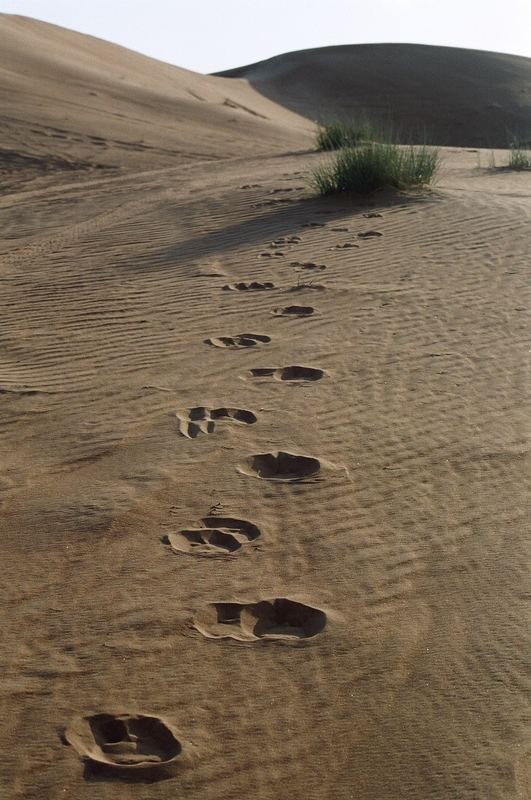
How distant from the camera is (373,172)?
928 cm

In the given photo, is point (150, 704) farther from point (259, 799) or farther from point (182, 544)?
point (182, 544)

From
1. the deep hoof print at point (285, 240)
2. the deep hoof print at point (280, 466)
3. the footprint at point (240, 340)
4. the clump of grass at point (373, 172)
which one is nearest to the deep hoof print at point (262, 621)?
the deep hoof print at point (280, 466)

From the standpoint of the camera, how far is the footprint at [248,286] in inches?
265

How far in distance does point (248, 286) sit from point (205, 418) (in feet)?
7.81

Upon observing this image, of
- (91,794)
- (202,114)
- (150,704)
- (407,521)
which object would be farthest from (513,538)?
(202,114)

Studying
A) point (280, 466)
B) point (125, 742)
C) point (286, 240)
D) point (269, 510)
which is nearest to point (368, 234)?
point (286, 240)

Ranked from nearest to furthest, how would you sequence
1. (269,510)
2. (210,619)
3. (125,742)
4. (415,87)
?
(125,742) → (210,619) → (269,510) → (415,87)

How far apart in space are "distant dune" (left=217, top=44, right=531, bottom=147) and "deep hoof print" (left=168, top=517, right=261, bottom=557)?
24465 millimetres

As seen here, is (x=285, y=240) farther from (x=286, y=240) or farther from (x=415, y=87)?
(x=415, y=87)

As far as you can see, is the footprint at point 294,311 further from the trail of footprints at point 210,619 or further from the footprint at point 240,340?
the trail of footprints at point 210,619

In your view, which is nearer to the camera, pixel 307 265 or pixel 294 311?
pixel 294 311

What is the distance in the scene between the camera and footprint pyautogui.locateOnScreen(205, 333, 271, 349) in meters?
5.64

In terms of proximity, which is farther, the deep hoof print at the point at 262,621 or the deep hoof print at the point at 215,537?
the deep hoof print at the point at 215,537

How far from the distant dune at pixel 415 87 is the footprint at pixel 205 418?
23.4 meters
